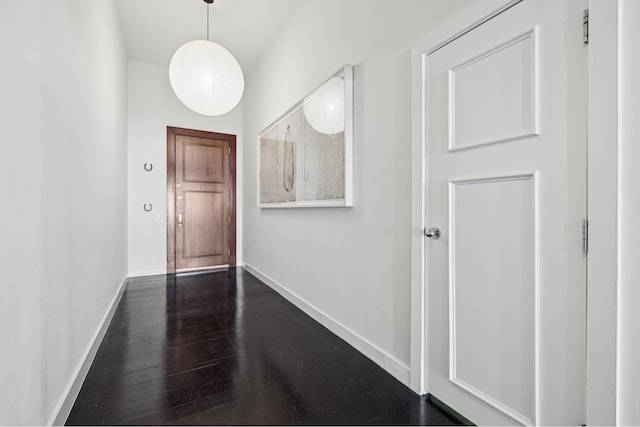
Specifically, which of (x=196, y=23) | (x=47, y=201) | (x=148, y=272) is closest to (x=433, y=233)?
(x=47, y=201)

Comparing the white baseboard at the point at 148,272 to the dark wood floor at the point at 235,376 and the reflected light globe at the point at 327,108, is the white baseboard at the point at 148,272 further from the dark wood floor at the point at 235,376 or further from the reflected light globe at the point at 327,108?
the reflected light globe at the point at 327,108

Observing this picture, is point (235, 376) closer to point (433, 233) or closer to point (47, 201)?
point (47, 201)

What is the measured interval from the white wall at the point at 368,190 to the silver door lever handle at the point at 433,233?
0.48 feet

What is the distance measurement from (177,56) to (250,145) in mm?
2149

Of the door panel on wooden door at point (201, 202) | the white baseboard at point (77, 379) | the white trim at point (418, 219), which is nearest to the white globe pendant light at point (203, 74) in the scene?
the white trim at point (418, 219)

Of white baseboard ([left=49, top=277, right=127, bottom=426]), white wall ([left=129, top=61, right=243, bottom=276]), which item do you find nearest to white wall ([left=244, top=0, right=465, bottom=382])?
white baseboard ([left=49, top=277, right=127, bottom=426])

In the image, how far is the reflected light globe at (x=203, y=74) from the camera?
95.6 inches

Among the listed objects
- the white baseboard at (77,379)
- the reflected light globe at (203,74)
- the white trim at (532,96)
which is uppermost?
the reflected light globe at (203,74)

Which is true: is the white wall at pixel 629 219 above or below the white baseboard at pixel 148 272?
above

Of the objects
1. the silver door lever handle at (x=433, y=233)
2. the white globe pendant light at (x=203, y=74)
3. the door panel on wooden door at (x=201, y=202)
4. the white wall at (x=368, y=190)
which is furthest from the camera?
the door panel on wooden door at (x=201, y=202)

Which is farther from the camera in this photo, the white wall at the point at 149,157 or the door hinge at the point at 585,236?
the white wall at the point at 149,157

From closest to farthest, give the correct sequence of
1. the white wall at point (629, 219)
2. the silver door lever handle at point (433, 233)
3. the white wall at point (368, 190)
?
the white wall at point (629, 219), the silver door lever handle at point (433, 233), the white wall at point (368, 190)

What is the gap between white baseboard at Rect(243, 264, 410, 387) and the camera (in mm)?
1736

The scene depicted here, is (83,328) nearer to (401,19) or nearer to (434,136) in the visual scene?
(434,136)
